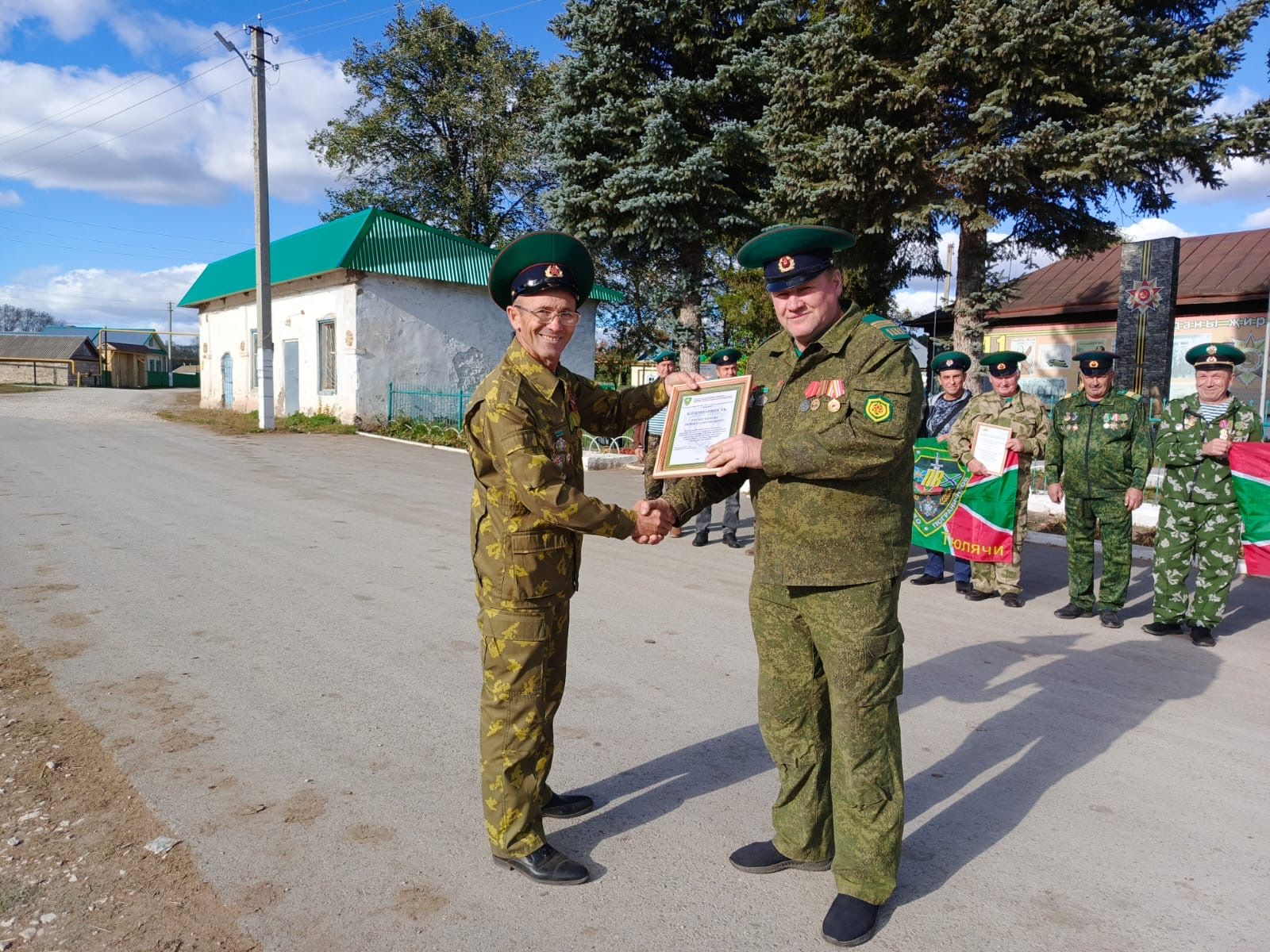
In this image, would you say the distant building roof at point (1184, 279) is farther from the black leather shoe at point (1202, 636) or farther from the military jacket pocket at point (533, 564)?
the military jacket pocket at point (533, 564)

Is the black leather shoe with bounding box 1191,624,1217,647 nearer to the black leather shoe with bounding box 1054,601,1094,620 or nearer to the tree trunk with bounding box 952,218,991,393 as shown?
the black leather shoe with bounding box 1054,601,1094,620

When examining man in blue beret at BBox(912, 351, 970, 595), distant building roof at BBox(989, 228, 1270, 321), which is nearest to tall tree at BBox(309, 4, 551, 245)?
distant building roof at BBox(989, 228, 1270, 321)

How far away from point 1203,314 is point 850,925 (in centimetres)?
1986

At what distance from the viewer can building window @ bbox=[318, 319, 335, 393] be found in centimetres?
2264

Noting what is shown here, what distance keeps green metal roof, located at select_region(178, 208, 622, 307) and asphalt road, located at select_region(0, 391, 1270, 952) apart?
15367mm

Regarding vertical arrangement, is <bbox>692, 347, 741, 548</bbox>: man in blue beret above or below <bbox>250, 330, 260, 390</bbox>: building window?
below

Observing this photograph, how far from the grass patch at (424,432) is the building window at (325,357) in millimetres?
2490

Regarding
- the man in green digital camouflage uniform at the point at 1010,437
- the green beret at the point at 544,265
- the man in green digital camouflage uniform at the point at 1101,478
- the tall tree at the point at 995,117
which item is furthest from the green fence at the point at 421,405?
the green beret at the point at 544,265

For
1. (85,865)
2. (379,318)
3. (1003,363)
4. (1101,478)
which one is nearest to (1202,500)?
(1101,478)

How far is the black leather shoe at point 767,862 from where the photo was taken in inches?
112

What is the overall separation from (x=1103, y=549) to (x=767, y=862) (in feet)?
14.4

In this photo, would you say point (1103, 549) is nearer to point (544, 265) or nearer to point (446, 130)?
point (544, 265)

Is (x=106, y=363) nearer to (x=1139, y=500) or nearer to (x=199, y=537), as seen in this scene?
(x=199, y=537)

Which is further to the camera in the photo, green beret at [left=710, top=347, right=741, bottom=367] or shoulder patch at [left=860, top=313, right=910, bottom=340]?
green beret at [left=710, top=347, right=741, bottom=367]
